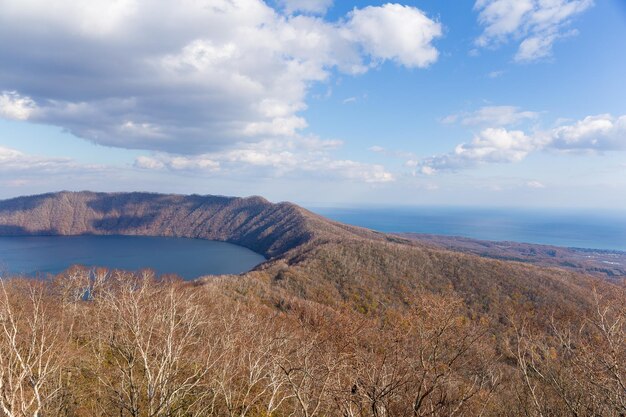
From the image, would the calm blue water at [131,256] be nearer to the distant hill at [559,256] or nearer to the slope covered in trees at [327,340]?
the slope covered in trees at [327,340]

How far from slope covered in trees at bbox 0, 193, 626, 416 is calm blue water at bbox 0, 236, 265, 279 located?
105 ft

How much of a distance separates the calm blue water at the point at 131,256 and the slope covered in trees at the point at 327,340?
3193 centimetres

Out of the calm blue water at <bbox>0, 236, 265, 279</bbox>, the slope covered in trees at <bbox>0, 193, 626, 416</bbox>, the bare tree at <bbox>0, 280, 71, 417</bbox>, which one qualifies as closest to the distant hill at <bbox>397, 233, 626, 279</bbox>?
the slope covered in trees at <bbox>0, 193, 626, 416</bbox>

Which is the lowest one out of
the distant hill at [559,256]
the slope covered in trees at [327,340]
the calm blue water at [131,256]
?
the calm blue water at [131,256]

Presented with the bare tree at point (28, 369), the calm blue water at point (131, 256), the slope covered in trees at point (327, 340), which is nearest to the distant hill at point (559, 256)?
the slope covered in trees at point (327, 340)

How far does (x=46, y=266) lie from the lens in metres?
97.8

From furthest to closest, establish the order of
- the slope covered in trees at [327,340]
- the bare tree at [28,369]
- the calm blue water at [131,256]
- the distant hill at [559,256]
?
1. the distant hill at [559,256]
2. the calm blue water at [131,256]
3. the slope covered in trees at [327,340]
4. the bare tree at [28,369]

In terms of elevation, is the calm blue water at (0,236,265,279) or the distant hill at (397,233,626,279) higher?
the distant hill at (397,233,626,279)

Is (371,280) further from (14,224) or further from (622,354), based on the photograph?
(14,224)

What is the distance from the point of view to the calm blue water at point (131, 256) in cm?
10081

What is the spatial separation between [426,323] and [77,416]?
40.5 feet

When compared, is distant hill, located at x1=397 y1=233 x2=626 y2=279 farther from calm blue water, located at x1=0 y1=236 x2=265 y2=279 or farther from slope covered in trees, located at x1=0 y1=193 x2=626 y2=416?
calm blue water, located at x1=0 y1=236 x2=265 y2=279

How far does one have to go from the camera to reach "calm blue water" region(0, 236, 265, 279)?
100812 mm

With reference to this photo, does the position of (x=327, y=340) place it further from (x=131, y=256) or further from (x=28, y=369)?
(x=131, y=256)
